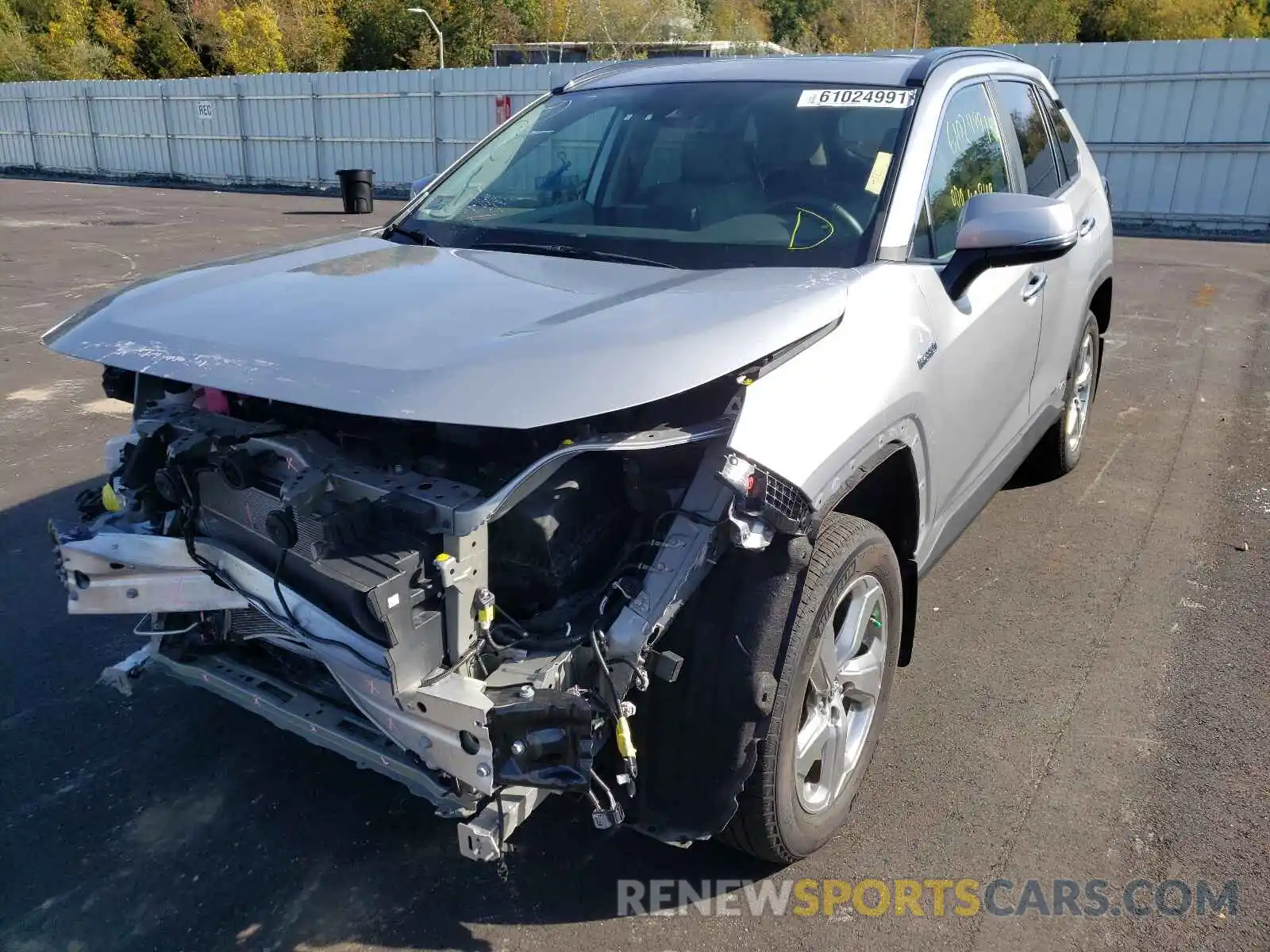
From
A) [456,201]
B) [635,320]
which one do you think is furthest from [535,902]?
[456,201]

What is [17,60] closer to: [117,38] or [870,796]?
[117,38]

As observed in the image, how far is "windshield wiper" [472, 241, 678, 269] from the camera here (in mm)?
3065

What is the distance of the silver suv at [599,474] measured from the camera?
2.13m

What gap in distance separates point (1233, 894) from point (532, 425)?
7.19 feet

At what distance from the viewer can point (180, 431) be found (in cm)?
260

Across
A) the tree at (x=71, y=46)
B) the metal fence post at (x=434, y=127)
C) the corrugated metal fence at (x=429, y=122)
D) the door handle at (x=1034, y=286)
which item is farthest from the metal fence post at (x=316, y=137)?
the tree at (x=71, y=46)

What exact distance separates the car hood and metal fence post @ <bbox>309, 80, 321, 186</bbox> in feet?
81.1

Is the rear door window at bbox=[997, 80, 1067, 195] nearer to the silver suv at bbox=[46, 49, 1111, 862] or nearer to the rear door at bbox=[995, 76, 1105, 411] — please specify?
the rear door at bbox=[995, 76, 1105, 411]

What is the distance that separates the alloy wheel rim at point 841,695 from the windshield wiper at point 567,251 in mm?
1153

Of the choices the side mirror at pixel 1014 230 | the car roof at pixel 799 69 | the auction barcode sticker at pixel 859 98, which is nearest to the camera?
the side mirror at pixel 1014 230

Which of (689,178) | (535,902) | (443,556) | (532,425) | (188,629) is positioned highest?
(689,178)

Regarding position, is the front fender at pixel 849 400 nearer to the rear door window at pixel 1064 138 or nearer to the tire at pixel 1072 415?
the tire at pixel 1072 415

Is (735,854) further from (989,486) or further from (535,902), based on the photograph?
(989,486)

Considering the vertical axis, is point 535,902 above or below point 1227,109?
below
